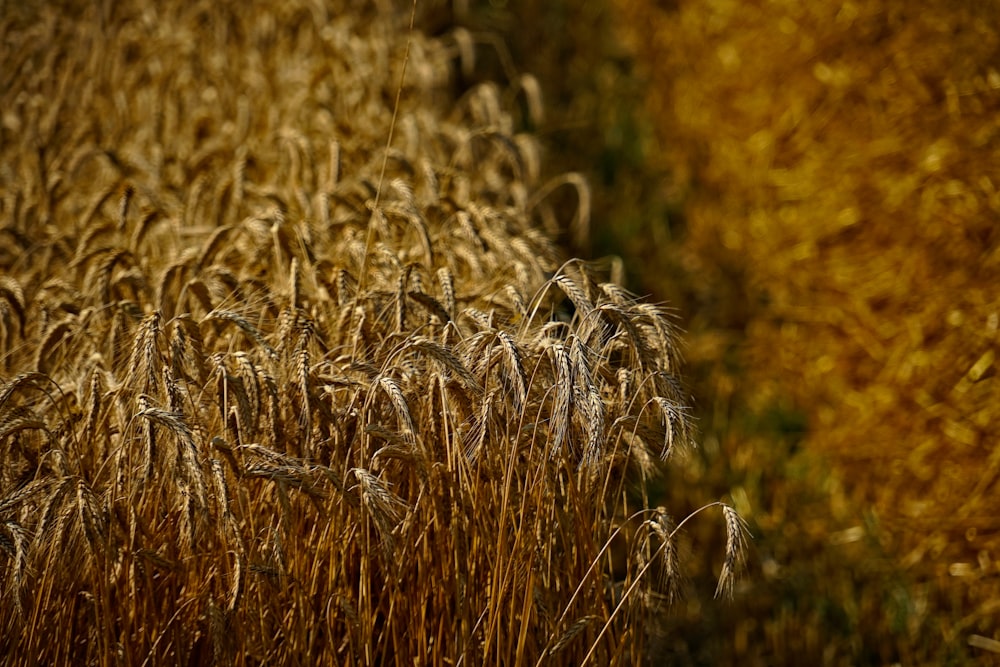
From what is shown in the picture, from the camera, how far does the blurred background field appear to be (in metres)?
3.12

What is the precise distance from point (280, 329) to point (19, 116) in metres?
2.44

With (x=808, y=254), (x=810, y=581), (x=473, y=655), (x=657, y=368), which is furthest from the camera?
(x=808, y=254)

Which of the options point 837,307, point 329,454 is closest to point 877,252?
point 837,307

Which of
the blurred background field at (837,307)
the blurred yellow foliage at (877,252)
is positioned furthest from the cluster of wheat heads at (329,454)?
the blurred yellow foliage at (877,252)

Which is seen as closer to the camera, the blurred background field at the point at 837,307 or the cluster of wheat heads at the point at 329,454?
the cluster of wheat heads at the point at 329,454

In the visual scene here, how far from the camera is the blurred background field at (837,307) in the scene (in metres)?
3.12

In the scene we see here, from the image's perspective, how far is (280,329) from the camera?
6.80ft

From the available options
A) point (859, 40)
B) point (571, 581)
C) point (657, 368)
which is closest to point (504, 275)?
point (657, 368)

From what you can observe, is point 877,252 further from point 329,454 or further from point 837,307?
point 329,454

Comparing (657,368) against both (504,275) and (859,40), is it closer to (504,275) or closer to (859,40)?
(504,275)

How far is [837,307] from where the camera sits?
3.99 m

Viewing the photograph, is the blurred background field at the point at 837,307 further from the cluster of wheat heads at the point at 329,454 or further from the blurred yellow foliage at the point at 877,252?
the cluster of wheat heads at the point at 329,454

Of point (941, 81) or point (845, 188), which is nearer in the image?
point (941, 81)

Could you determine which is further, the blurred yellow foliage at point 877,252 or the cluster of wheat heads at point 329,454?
the blurred yellow foliage at point 877,252
